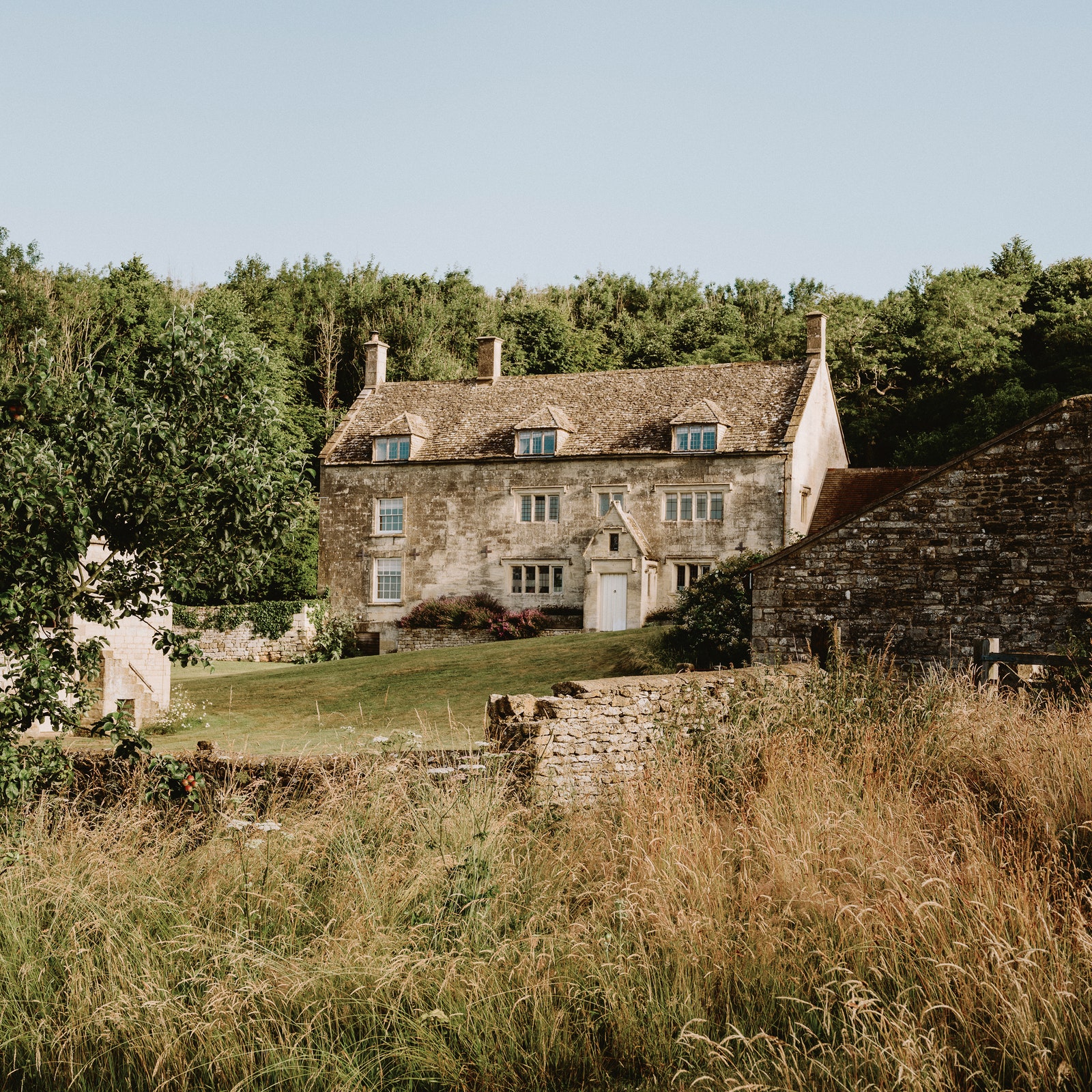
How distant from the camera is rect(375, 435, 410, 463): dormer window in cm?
3888

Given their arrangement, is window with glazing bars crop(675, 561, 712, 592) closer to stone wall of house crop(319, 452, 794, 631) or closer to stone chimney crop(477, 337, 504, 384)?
stone wall of house crop(319, 452, 794, 631)

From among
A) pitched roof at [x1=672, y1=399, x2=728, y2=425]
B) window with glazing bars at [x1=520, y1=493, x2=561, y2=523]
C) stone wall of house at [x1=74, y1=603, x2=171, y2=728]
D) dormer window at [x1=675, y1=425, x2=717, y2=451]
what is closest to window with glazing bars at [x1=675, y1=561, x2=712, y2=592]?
dormer window at [x1=675, y1=425, x2=717, y2=451]

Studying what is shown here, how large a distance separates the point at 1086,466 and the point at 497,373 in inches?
1086

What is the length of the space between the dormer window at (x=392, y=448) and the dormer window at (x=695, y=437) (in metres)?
9.83

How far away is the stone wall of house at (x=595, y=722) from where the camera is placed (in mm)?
10445

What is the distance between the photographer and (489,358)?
4094 centimetres

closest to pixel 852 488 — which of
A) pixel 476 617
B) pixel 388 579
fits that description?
pixel 476 617

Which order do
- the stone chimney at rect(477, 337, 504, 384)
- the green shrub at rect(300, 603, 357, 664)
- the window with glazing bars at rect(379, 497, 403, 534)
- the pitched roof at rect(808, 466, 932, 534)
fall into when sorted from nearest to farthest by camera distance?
the pitched roof at rect(808, 466, 932, 534), the green shrub at rect(300, 603, 357, 664), the window with glazing bars at rect(379, 497, 403, 534), the stone chimney at rect(477, 337, 504, 384)

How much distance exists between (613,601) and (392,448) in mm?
10163

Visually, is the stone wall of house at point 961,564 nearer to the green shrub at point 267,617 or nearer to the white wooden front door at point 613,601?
the white wooden front door at point 613,601

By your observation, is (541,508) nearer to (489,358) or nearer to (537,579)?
(537,579)

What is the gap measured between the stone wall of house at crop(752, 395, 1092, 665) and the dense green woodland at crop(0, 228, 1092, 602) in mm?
22606

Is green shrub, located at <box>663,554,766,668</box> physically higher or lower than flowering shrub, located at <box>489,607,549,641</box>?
higher

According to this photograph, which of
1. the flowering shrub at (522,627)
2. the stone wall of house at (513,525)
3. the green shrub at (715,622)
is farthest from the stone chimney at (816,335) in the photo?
the green shrub at (715,622)
